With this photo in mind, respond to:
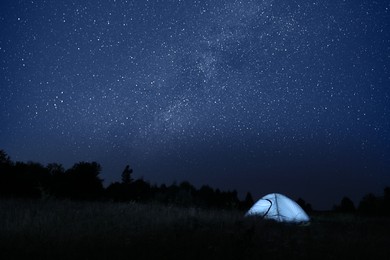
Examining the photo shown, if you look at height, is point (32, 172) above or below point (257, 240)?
above

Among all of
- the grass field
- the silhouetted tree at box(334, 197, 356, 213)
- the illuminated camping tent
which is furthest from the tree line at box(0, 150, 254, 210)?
the silhouetted tree at box(334, 197, 356, 213)

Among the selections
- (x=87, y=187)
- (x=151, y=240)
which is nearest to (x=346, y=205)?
(x=87, y=187)

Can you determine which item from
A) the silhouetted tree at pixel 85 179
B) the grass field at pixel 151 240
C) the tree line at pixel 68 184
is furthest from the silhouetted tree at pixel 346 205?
the grass field at pixel 151 240

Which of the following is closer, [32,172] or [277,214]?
[277,214]

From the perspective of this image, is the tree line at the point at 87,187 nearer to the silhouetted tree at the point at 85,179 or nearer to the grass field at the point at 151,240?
the silhouetted tree at the point at 85,179

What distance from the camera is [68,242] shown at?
8164 mm

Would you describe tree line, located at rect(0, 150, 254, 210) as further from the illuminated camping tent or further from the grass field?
the grass field

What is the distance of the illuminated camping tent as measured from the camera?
17.1 meters

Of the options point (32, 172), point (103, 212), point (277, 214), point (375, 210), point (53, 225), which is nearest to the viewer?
point (53, 225)

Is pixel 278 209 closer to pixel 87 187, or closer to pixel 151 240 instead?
pixel 151 240

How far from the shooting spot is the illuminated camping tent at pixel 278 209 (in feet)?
56.2

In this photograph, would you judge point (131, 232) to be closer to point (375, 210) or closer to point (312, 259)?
point (312, 259)

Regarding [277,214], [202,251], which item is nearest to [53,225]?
[202,251]

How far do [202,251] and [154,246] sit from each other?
1050 mm
